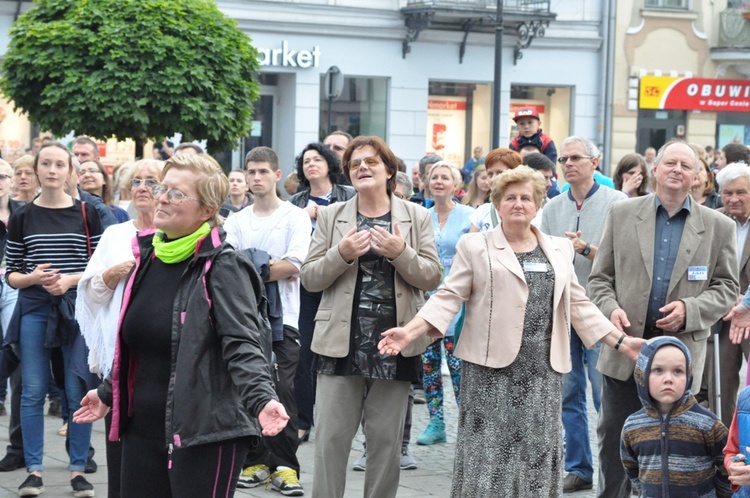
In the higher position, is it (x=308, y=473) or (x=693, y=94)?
(x=693, y=94)

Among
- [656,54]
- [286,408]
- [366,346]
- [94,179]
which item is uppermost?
[656,54]

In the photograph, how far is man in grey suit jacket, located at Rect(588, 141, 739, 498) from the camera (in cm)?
672

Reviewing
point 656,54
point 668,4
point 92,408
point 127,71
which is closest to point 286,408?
point 92,408

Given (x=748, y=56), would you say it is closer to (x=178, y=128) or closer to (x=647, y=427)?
(x=178, y=128)

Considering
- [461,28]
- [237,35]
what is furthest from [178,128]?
[461,28]

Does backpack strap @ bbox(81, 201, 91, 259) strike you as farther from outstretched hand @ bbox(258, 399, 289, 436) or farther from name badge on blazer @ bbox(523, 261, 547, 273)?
outstretched hand @ bbox(258, 399, 289, 436)

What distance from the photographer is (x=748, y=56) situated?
32.1m

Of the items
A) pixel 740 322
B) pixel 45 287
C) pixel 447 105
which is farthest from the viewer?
pixel 447 105

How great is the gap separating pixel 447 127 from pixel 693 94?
21.9ft

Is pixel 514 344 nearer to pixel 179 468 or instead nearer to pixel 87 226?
pixel 179 468

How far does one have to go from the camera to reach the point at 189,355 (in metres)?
4.70

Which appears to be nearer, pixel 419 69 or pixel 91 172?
pixel 91 172

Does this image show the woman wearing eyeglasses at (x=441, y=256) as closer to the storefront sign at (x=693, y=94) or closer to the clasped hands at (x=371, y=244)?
the clasped hands at (x=371, y=244)

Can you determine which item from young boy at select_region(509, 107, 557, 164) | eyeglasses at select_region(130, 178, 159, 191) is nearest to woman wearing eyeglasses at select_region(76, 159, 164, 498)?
eyeglasses at select_region(130, 178, 159, 191)
